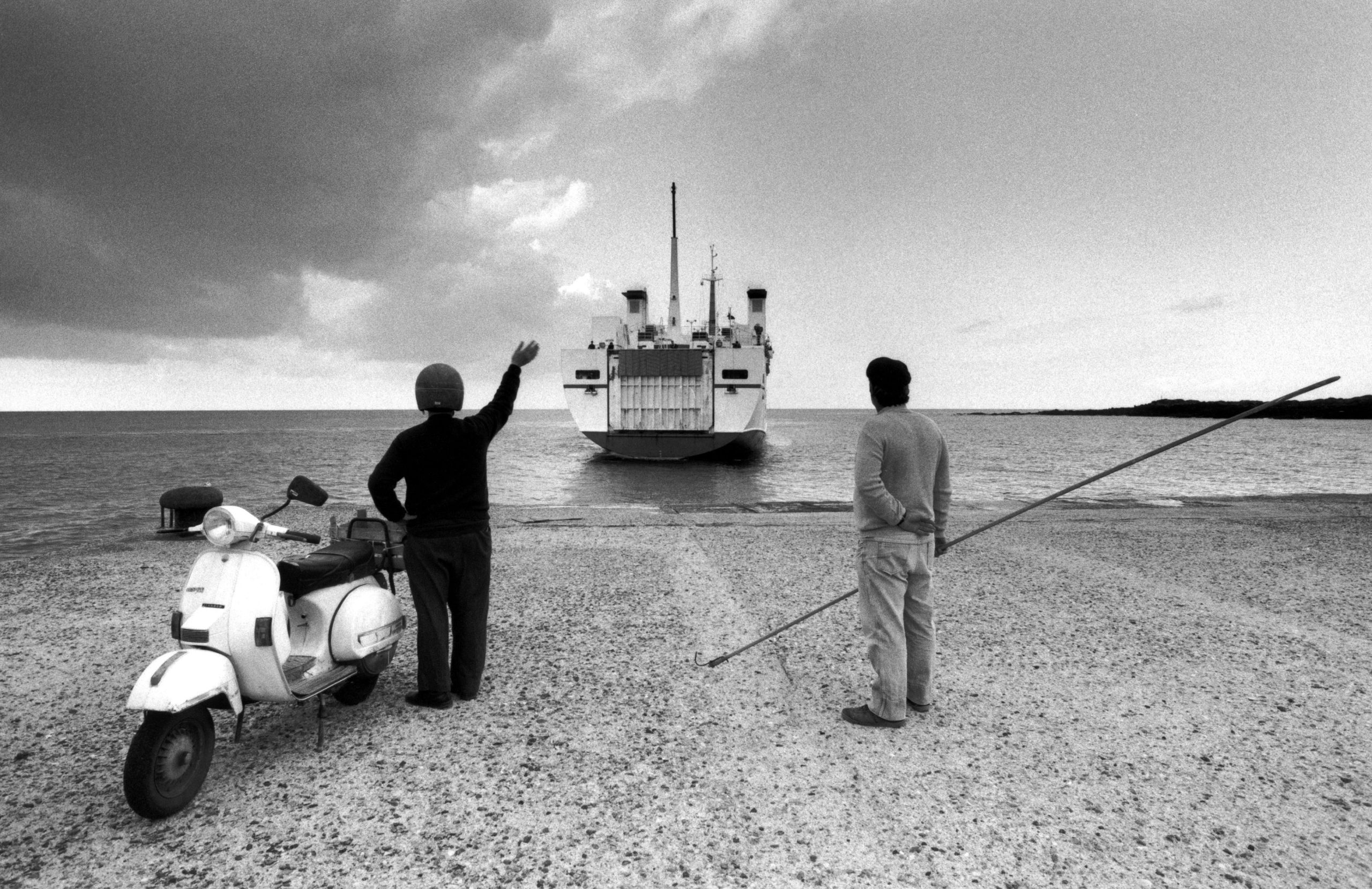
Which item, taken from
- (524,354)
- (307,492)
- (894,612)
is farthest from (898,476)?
(307,492)

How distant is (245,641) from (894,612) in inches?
121

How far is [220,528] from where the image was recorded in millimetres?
3096

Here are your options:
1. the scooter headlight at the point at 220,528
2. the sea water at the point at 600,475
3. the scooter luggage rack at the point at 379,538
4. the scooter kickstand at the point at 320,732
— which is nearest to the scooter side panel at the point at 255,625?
the scooter headlight at the point at 220,528

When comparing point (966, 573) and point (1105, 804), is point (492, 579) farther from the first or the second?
point (1105, 804)

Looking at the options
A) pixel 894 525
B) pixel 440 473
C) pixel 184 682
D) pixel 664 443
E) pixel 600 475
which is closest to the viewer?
pixel 184 682

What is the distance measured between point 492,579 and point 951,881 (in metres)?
5.90

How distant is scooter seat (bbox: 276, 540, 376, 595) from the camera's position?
343cm

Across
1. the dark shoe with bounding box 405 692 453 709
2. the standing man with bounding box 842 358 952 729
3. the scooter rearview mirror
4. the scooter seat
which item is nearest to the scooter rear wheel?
the dark shoe with bounding box 405 692 453 709

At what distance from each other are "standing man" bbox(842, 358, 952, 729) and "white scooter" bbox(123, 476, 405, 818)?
261 centimetres

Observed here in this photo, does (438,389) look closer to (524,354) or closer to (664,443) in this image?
(524,354)

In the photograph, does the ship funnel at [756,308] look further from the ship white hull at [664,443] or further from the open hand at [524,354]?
the open hand at [524,354]

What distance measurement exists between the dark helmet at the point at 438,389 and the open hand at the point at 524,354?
346 millimetres

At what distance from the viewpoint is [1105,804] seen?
304 cm

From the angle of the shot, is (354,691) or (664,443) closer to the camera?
(354,691)
